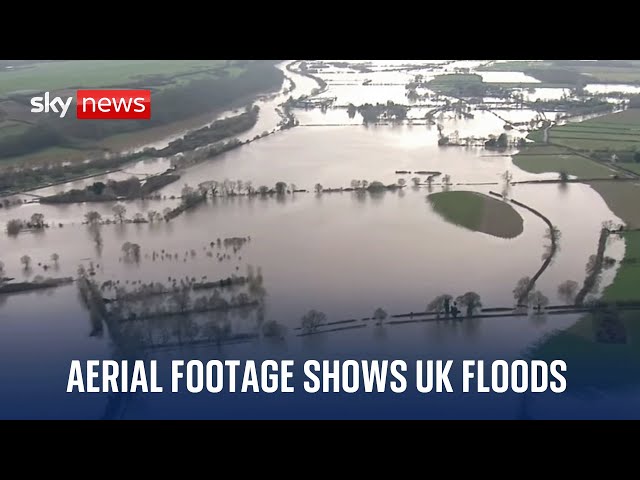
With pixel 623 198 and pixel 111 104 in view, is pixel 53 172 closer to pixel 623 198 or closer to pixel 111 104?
pixel 111 104

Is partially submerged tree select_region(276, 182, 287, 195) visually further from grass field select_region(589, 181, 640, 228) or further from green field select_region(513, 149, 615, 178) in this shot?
grass field select_region(589, 181, 640, 228)

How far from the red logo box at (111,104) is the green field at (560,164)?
3740 mm

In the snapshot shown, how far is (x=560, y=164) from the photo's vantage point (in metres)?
6.01

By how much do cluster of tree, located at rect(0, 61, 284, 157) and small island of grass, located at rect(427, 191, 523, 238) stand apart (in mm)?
1835

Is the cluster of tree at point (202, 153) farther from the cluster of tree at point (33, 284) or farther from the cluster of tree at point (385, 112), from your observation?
the cluster of tree at point (33, 284)

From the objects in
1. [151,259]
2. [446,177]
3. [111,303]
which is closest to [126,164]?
[151,259]

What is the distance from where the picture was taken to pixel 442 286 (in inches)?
163

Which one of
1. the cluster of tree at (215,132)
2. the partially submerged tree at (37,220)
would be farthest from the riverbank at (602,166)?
the partially submerged tree at (37,220)

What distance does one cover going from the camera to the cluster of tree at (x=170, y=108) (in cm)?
475

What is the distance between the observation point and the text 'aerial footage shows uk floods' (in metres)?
3.73

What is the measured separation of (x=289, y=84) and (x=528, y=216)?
108 inches

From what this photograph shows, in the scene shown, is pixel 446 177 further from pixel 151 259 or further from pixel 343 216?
pixel 151 259

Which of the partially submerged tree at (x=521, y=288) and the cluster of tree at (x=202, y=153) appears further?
the cluster of tree at (x=202, y=153)

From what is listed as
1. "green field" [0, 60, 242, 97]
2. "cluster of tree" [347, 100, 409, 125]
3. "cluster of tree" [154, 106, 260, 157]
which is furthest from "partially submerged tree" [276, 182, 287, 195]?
"cluster of tree" [347, 100, 409, 125]
